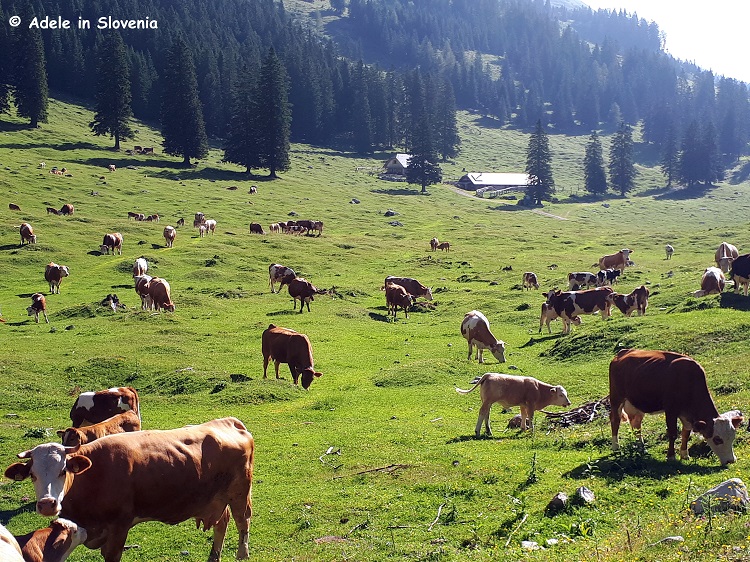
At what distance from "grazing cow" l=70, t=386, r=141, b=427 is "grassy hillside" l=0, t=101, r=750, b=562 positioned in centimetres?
139

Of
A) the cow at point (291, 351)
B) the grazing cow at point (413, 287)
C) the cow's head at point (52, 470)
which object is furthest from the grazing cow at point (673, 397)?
the grazing cow at point (413, 287)

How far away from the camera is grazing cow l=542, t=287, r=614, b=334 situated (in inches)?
1320

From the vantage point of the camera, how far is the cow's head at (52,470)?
856 cm

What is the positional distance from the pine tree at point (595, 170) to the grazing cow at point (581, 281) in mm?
91050

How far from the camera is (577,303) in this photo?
1342 inches

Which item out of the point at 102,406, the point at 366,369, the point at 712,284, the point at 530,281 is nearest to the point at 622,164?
the point at 530,281

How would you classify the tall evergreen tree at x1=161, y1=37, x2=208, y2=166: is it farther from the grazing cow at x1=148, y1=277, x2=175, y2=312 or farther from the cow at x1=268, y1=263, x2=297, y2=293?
the grazing cow at x1=148, y1=277, x2=175, y2=312

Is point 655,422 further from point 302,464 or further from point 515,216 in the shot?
point 515,216

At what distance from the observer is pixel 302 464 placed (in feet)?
52.0

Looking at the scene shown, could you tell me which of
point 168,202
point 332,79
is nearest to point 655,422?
point 168,202

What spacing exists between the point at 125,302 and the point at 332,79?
123 m

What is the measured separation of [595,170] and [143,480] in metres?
130

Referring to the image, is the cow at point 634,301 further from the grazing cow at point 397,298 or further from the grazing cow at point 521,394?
the grazing cow at point 521,394

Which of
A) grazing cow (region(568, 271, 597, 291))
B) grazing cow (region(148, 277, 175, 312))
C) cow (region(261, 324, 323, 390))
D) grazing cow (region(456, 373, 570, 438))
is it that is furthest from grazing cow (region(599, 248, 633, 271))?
grazing cow (region(456, 373, 570, 438))
